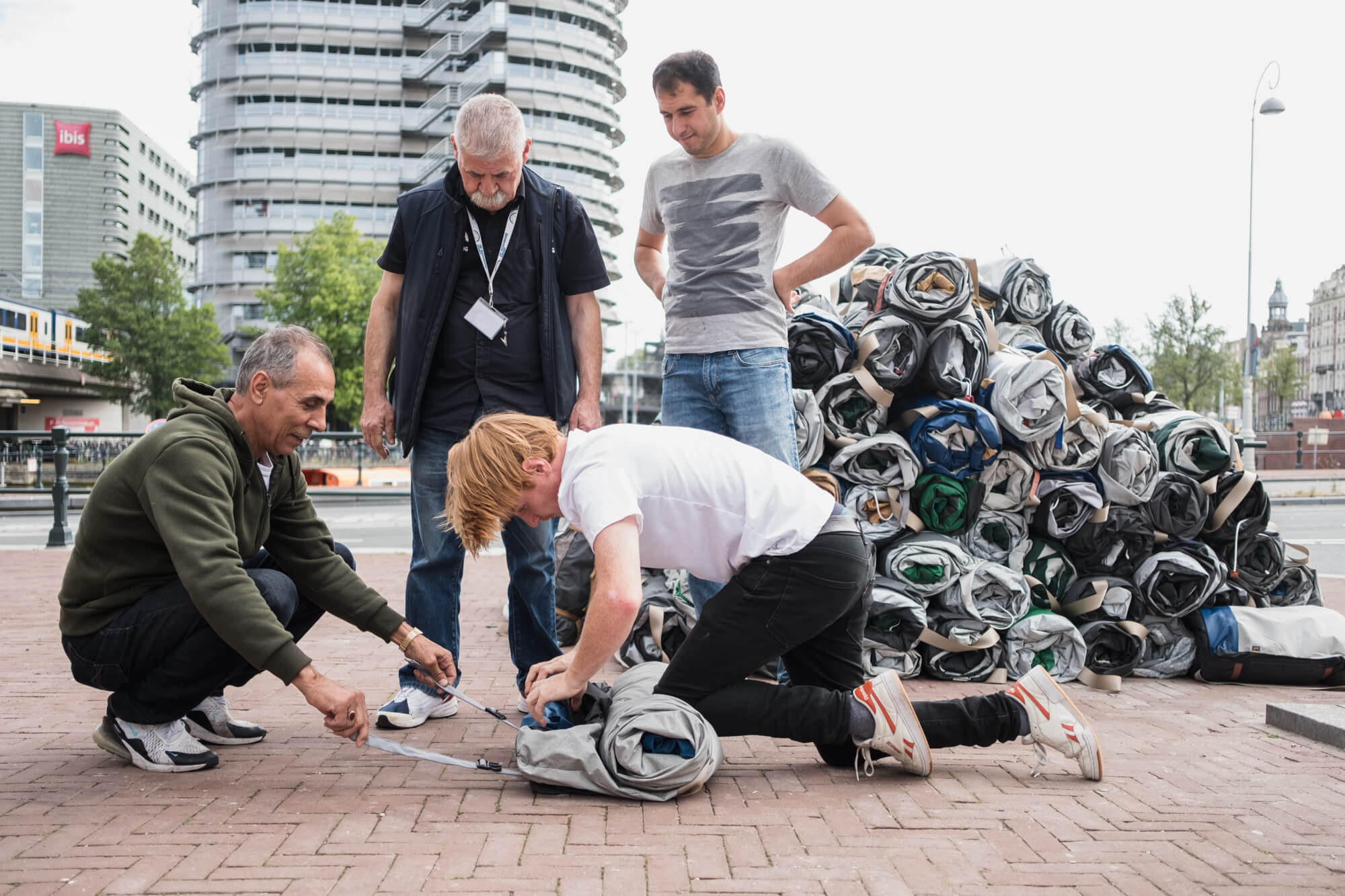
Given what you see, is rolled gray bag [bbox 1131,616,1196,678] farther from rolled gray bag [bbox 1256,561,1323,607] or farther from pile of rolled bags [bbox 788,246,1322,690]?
rolled gray bag [bbox 1256,561,1323,607]

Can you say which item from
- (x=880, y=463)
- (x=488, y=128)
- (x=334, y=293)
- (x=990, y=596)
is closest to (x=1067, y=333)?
(x=880, y=463)

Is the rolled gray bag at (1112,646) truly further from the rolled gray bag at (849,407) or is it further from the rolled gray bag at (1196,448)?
the rolled gray bag at (849,407)

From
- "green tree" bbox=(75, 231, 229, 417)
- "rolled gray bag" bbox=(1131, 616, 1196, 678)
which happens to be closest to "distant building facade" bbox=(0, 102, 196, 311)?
"green tree" bbox=(75, 231, 229, 417)

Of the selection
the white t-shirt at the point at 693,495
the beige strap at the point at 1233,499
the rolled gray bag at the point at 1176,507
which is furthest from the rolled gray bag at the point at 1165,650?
A: the white t-shirt at the point at 693,495

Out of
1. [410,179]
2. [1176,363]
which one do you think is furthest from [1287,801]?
[410,179]

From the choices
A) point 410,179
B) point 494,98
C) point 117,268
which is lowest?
point 494,98

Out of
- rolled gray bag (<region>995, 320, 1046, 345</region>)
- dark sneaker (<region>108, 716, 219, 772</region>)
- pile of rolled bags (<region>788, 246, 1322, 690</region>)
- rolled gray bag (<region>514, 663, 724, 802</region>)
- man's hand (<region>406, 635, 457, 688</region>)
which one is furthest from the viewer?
rolled gray bag (<region>995, 320, 1046, 345</region>)

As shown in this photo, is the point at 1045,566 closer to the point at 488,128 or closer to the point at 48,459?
the point at 488,128

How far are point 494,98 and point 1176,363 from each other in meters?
36.6

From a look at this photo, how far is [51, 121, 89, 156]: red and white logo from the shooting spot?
342ft

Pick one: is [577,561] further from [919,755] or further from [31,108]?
[31,108]

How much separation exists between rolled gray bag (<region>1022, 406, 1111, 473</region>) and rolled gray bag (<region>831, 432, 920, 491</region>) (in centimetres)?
58

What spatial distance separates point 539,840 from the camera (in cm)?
256

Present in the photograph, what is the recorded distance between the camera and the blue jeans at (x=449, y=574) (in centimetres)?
382
